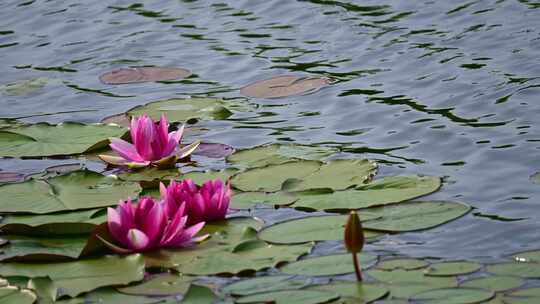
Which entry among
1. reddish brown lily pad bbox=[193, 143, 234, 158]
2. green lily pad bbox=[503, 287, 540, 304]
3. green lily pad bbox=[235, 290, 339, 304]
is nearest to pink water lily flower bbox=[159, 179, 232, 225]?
green lily pad bbox=[235, 290, 339, 304]

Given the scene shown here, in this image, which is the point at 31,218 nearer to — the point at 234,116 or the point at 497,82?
the point at 234,116

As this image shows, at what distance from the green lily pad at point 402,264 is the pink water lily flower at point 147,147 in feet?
4.31

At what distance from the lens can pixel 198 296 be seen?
9.30 ft

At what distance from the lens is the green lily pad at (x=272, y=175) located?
12.3 feet

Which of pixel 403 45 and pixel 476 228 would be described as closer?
pixel 476 228

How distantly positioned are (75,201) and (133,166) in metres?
0.47

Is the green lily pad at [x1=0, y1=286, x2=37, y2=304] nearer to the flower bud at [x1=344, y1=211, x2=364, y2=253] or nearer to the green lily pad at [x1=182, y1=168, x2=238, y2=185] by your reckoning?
the flower bud at [x1=344, y1=211, x2=364, y2=253]

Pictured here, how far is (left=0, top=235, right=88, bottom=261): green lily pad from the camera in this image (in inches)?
125

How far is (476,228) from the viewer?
3.29 metres

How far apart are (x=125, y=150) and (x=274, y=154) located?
59 centimetres

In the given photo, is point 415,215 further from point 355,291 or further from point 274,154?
point 274,154

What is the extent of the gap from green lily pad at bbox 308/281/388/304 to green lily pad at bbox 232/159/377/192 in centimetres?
82

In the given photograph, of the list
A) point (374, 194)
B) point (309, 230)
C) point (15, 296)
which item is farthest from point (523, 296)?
point (15, 296)

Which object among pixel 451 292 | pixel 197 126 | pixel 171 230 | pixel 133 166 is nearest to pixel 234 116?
pixel 197 126
